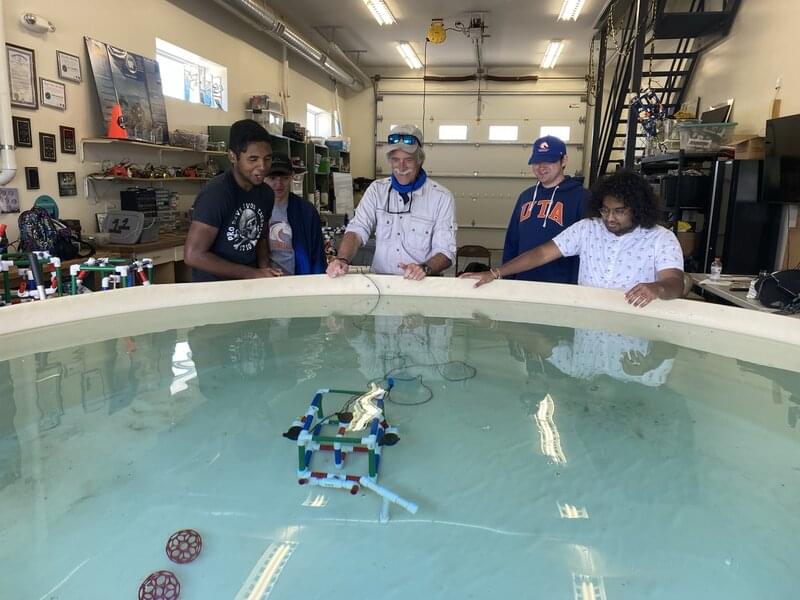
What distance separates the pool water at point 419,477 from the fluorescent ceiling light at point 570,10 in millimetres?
6305

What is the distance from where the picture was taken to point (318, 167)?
8578 mm

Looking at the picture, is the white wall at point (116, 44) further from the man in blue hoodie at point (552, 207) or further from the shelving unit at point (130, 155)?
the man in blue hoodie at point (552, 207)

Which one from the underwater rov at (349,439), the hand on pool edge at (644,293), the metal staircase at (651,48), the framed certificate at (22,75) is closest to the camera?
the underwater rov at (349,439)

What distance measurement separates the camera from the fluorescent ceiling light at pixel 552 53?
8774mm

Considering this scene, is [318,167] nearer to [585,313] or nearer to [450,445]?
[585,313]

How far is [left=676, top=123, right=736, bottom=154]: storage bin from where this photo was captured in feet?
15.4

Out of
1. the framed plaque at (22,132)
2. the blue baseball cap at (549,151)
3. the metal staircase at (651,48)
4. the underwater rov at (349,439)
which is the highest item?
the metal staircase at (651,48)

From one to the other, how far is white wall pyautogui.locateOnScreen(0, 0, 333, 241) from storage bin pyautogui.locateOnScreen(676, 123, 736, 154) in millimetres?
4700

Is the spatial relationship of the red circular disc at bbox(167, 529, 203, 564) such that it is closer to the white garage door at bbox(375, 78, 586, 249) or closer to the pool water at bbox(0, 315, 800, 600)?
the pool water at bbox(0, 315, 800, 600)

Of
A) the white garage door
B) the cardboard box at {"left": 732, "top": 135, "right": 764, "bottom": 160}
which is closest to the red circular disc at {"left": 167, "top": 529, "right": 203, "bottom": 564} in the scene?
the cardboard box at {"left": 732, "top": 135, "right": 764, "bottom": 160}

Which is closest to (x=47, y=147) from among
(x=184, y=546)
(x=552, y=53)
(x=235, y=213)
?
(x=235, y=213)

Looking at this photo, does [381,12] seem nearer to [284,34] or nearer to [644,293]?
[284,34]

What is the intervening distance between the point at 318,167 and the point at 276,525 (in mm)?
8048

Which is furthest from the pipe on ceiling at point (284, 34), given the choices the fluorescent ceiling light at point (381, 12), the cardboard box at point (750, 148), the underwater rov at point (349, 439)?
the underwater rov at point (349, 439)
